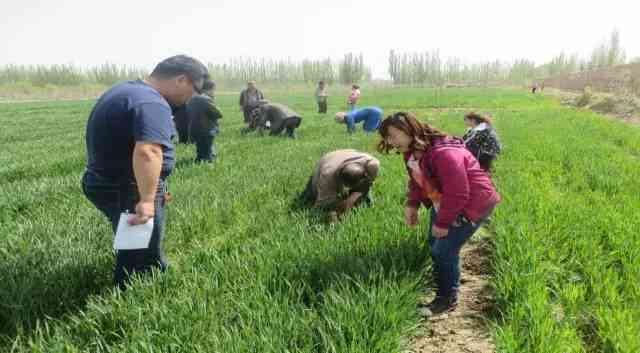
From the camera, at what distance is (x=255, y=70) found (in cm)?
9600

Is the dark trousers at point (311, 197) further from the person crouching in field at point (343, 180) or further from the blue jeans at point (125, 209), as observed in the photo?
the blue jeans at point (125, 209)

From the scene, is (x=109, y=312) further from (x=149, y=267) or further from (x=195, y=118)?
(x=195, y=118)

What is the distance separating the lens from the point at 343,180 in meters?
3.81

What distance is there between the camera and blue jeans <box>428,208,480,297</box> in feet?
8.07

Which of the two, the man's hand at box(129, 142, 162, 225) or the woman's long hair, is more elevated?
the woman's long hair

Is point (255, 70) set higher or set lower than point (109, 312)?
higher

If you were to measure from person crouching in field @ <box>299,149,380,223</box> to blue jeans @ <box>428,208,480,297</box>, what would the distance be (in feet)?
4.37

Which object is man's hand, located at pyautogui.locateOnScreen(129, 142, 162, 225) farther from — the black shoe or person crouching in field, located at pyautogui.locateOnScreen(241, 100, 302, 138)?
person crouching in field, located at pyautogui.locateOnScreen(241, 100, 302, 138)

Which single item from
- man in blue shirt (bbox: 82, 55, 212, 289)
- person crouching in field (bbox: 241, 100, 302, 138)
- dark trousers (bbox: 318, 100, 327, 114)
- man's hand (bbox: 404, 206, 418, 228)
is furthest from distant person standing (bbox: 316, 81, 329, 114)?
man in blue shirt (bbox: 82, 55, 212, 289)

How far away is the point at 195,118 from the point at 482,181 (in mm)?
5774

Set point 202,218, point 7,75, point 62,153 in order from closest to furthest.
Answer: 1. point 202,218
2. point 62,153
3. point 7,75

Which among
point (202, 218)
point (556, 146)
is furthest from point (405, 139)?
point (556, 146)

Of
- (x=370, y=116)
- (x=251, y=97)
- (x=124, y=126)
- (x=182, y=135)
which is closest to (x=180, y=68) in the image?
(x=124, y=126)

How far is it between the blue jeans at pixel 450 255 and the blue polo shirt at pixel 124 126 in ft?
6.05
